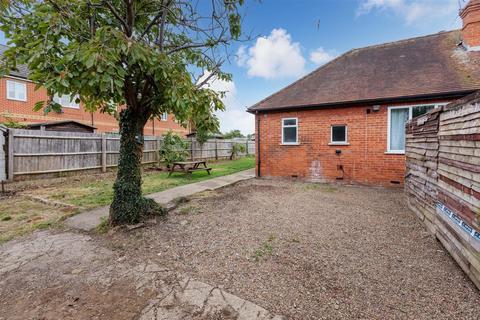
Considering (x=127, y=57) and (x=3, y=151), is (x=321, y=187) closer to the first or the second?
(x=127, y=57)

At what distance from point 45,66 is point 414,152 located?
22.0ft

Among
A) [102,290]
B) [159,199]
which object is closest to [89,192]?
[159,199]

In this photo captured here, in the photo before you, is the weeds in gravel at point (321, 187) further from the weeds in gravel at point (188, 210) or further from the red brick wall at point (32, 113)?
the red brick wall at point (32, 113)

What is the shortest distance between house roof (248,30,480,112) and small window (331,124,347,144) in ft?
3.07

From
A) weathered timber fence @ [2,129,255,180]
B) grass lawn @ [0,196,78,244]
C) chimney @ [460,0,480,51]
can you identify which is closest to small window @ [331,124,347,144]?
chimney @ [460,0,480,51]

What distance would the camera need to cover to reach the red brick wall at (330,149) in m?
7.99

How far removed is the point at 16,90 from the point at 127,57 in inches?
725

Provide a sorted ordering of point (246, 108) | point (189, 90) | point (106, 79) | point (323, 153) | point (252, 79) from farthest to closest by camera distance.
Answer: point (252, 79) < point (246, 108) < point (323, 153) < point (189, 90) < point (106, 79)

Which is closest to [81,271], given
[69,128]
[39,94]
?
[69,128]

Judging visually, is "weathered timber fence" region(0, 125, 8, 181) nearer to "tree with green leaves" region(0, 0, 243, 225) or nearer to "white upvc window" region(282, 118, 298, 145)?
"tree with green leaves" region(0, 0, 243, 225)

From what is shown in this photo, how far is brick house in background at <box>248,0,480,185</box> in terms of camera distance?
25.1 feet

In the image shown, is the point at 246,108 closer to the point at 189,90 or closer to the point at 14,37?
the point at 189,90

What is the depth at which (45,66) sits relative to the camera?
264 centimetres

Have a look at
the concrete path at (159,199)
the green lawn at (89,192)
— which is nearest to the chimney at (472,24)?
the concrete path at (159,199)
